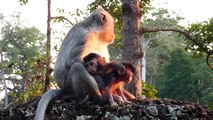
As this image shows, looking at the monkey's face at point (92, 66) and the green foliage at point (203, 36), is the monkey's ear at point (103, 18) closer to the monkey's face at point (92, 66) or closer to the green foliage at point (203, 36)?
the monkey's face at point (92, 66)

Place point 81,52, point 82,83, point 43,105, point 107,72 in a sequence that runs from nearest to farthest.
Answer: point 43,105 < point 107,72 < point 82,83 < point 81,52

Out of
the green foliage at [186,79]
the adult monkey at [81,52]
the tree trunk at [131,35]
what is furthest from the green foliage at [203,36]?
the green foliage at [186,79]

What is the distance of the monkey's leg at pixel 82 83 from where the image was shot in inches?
205

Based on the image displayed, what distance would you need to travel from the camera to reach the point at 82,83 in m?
5.29

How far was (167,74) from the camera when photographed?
3556 centimetres

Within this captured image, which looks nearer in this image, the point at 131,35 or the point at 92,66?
the point at 92,66

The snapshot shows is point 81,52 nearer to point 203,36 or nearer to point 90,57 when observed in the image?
point 90,57

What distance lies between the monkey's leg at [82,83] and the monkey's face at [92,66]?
0.04 meters

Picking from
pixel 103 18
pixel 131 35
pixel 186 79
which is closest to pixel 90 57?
pixel 103 18

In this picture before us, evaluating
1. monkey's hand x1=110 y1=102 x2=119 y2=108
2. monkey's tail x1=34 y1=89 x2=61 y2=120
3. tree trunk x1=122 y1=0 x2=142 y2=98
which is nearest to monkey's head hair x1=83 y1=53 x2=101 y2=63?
monkey's tail x1=34 y1=89 x2=61 y2=120

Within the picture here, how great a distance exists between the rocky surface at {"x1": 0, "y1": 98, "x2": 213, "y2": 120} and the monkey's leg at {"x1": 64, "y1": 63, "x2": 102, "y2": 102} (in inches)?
13.9

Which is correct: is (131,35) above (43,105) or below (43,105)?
above

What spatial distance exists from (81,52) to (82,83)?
0.37 metres

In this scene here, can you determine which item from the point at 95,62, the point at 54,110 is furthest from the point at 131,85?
the point at 54,110
